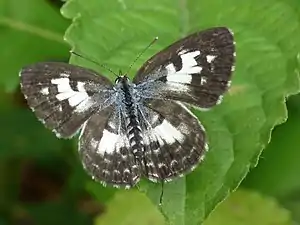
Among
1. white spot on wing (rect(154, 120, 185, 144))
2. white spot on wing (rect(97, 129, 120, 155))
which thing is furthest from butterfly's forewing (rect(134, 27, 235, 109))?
white spot on wing (rect(97, 129, 120, 155))

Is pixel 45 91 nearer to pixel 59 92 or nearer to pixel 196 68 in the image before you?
pixel 59 92

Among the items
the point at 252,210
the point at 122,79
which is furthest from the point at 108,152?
the point at 252,210

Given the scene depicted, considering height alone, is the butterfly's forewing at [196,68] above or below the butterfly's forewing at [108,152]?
above

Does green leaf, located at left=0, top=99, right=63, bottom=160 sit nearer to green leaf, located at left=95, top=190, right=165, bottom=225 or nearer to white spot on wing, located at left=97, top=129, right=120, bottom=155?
green leaf, located at left=95, top=190, right=165, bottom=225

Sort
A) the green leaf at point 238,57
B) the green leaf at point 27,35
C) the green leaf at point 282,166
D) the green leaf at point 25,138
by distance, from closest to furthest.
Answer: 1. the green leaf at point 238,57
2. the green leaf at point 282,166
3. the green leaf at point 27,35
4. the green leaf at point 25,138

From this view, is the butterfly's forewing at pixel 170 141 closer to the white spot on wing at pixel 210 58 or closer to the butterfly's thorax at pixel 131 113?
the butterfly's thorax at pixel 131 113

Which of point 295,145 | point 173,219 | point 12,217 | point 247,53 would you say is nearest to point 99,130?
point 173,219

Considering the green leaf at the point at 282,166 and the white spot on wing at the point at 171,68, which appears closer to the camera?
the white spot on wing at the point at 171,68

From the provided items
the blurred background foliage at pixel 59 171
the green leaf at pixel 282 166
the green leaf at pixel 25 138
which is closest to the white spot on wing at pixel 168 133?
the blurred background foliage at pixel 59 171
